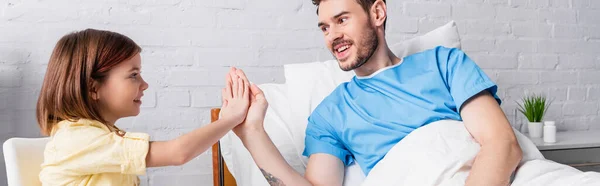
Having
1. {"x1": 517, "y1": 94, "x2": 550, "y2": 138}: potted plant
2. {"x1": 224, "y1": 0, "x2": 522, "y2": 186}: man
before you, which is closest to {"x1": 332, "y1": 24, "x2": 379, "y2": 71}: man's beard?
{"x1": 224, "y1": 0, "x2": 522, "y2": 186}: man

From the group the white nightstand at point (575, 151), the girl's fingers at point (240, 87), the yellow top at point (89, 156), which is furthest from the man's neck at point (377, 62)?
the white nightstand at point (575, 151)

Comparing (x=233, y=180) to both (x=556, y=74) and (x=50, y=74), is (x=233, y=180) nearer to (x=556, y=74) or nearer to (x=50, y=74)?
(x=50, y=74)

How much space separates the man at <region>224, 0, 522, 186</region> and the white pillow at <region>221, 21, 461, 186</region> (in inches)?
4.1

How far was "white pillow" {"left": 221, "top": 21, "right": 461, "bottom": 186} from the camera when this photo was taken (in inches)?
64.2

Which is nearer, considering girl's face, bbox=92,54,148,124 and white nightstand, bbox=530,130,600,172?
girl's face, bbox=92,54,148,124

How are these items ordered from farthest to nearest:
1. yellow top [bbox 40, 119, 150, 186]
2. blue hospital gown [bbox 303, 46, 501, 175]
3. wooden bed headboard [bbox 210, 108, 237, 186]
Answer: wooden bed headboard [bbox 210, 108, 237, 186]
blue hospital gown [bbox 303, 46, 501, 175]
yellow top [bbox 40, 119, 150, 186]

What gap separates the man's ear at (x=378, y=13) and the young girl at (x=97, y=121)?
484 mm

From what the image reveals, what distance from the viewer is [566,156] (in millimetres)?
2199

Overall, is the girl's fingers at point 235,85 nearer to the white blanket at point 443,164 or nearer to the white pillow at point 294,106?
the white pillow at point 294,106

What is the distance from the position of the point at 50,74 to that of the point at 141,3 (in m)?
0.79

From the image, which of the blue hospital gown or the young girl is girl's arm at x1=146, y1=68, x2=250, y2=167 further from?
the blue hospital gown

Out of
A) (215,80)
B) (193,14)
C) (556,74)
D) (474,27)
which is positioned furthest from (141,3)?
(556,74)

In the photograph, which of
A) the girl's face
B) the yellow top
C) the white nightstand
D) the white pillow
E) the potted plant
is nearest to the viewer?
the yellow top

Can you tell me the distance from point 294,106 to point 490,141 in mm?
671
